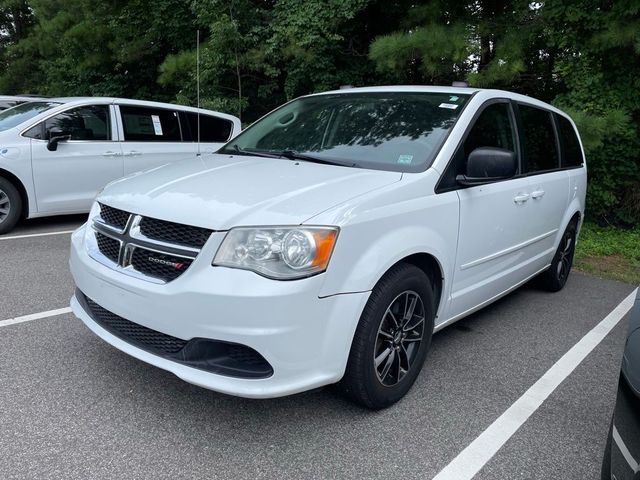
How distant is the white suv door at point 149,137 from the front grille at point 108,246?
4.49m

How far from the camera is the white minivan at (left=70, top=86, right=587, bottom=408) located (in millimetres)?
2365

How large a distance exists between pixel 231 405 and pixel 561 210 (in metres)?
3.36

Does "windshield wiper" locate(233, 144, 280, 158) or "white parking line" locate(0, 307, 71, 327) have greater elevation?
"windshield wiper" locate(233, 144, 280, 158)

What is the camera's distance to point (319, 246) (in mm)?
2396

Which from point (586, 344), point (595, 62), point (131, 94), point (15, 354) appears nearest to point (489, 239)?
point (586, 344)

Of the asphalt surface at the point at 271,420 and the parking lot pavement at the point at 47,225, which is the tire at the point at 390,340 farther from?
the parking lot pavement at the point at 47,225

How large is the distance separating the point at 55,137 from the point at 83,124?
0.48 meters

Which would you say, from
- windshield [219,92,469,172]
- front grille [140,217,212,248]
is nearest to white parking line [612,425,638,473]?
windshield [219,92,469,172]

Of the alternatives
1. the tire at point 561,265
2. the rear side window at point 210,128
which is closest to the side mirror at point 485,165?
the tire at point 561,265

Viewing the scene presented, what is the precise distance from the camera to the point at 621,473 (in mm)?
1852

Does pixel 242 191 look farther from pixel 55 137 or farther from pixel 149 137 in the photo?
pixel 149 137

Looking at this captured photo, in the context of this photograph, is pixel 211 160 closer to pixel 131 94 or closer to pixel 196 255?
pixel 196 255

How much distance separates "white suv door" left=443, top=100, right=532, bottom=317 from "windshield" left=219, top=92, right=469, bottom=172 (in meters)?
0.22

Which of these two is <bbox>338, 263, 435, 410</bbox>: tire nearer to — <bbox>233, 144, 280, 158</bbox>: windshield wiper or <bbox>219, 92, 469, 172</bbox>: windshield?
<bbox>219, 92, 469, 172</bbox>: windshield
